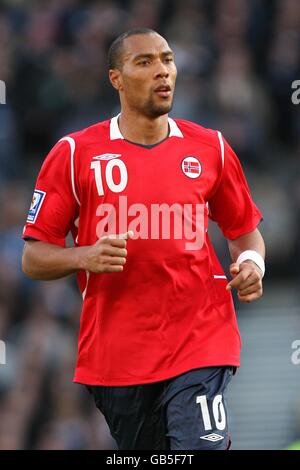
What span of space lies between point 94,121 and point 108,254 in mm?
6517

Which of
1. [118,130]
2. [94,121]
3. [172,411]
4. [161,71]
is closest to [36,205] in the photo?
[118,130]

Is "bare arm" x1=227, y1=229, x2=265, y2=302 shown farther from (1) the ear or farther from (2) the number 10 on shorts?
(1) the ear

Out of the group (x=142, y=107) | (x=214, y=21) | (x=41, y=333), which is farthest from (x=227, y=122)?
(x=142, y=107)

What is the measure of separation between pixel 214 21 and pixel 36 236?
302 inches

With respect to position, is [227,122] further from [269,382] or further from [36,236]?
[36,236]

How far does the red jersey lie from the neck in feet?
0.16

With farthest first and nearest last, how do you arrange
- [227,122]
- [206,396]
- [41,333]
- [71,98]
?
[71,98] < [227,122] < [41,333] < [206,396]

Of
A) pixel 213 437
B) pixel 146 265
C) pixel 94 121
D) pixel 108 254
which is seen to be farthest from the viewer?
pixel 94 121

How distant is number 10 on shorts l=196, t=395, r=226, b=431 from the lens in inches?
252

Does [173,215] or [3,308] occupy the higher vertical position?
[173,215]

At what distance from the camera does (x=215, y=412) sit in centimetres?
645

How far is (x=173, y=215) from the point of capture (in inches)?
261

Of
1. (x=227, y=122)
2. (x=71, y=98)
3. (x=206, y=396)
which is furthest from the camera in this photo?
(x=71, y=98)

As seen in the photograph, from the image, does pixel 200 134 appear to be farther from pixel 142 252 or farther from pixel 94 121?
pixel 94 121
